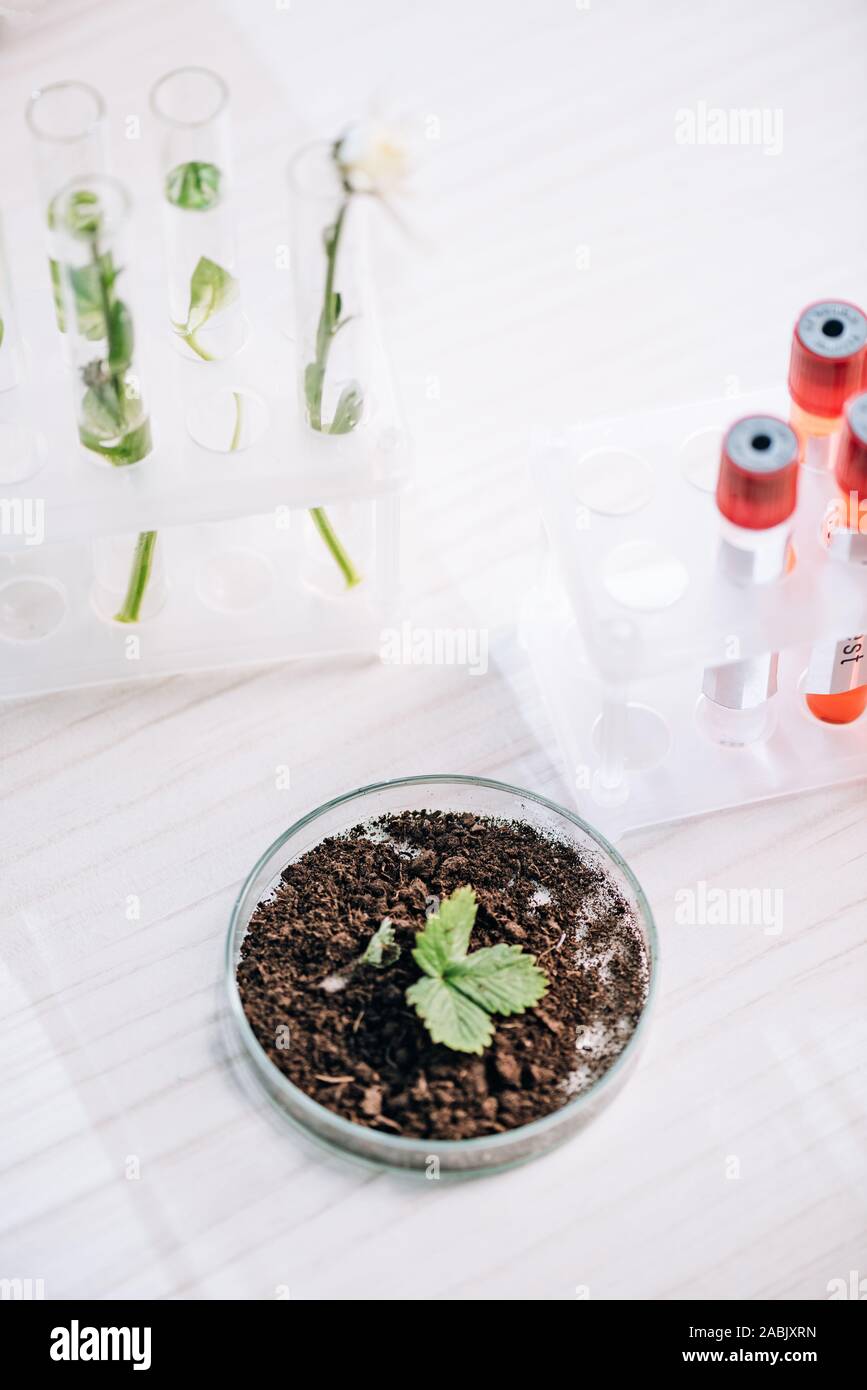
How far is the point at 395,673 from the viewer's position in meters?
1.16

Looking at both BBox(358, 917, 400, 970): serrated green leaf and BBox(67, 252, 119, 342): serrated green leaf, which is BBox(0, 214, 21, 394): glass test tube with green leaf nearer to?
BBox(67, 252, 119, 342): serrated green leaf

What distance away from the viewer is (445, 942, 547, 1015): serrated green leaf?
0.95 meters

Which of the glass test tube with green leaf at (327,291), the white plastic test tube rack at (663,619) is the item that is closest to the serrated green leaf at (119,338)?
the glass test tube with green leaf at (327,291)

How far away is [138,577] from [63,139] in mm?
288

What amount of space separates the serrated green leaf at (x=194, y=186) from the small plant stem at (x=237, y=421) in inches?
4.7

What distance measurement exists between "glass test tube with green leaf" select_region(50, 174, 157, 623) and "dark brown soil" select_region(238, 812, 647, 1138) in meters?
0.28

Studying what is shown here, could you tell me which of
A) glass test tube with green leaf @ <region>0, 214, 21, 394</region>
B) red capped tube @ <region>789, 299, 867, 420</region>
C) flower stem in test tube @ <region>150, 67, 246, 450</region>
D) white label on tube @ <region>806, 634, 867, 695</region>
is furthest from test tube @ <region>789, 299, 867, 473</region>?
glass test tube with green leaf @ <region>0, 214, 21, 394</region>

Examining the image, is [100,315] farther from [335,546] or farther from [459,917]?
→ [459,917]

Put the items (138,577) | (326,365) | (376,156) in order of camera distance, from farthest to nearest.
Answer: (138,577) < (326,365) < (376,156)

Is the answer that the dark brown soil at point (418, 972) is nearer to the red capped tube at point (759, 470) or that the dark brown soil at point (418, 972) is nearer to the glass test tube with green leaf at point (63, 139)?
the red capped tube at point (759, 470)

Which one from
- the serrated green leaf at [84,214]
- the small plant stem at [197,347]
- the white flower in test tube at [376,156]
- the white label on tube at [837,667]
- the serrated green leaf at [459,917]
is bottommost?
the serrated green leaf at [459,917]

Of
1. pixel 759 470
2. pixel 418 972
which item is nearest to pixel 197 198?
pixel 759 470

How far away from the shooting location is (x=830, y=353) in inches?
37.5

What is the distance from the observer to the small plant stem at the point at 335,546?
3.61 feet
